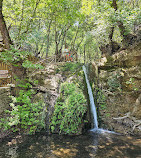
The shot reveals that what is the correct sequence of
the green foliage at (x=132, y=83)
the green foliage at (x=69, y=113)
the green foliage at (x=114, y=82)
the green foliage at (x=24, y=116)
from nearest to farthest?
the green foliage at (x=24, y=116)
the green foliage at (x=69, y=113)
the green foliage at (x=132, y=83)
the green foliage at (x=114, y=82)

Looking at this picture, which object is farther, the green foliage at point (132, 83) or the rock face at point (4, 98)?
the green foliage at point (132, 83)

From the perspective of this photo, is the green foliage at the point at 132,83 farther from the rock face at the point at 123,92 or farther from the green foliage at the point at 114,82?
the green foliage at the point at 114,82

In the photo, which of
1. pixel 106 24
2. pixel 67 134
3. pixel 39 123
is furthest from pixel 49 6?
pixel 67 134

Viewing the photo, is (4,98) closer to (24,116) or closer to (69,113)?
(24,116)

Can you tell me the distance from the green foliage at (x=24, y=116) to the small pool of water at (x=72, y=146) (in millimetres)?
541

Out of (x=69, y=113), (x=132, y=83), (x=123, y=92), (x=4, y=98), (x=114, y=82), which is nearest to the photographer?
(x=69, y=113)

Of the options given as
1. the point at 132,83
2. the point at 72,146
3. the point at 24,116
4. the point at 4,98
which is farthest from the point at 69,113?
the point at 132,83

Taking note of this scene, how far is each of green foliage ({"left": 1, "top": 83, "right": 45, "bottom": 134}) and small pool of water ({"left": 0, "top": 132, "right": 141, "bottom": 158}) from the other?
0.54 m

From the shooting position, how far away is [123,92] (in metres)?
7.23

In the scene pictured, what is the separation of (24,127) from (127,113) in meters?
5.61

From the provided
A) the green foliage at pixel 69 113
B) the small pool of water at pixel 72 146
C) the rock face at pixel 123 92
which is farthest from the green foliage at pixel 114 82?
the small pool of water at pixel 72 146

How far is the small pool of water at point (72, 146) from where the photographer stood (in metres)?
4.61

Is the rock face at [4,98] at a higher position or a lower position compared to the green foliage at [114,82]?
lower

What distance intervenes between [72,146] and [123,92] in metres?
4.15
